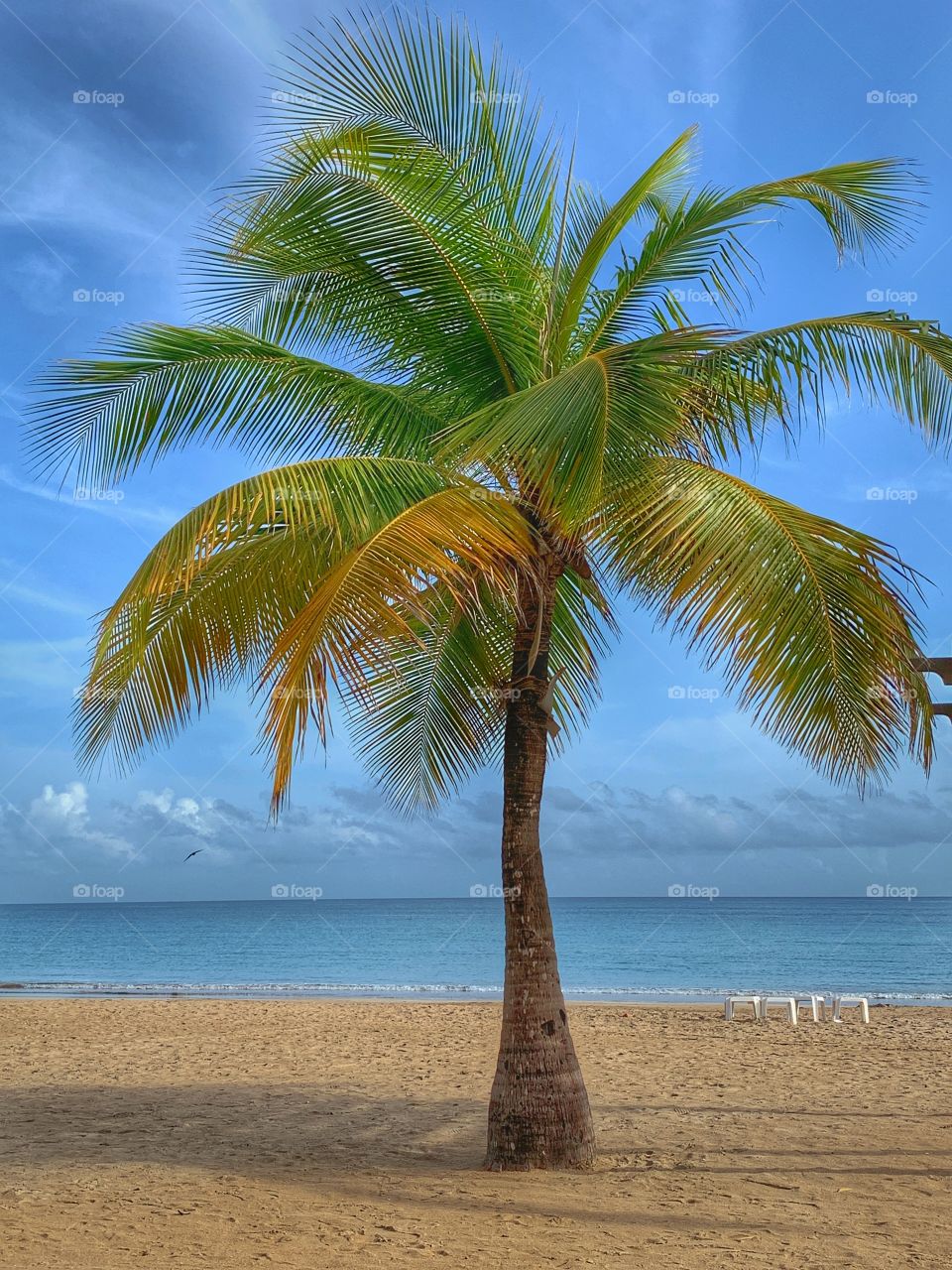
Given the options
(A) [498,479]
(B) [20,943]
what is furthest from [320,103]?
(B) [20,943]

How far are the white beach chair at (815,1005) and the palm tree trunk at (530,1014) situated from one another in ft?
31.8

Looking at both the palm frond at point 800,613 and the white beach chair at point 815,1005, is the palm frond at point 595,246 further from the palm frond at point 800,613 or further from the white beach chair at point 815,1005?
the white beach chair at point 815,1005

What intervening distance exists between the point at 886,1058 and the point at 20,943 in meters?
59.2

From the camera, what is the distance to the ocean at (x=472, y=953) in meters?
33.4

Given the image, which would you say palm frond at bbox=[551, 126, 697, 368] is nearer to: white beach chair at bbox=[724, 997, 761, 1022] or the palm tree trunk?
the palm tree trunk

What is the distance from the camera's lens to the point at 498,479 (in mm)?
6555

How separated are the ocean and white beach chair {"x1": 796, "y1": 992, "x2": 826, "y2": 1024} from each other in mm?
8804

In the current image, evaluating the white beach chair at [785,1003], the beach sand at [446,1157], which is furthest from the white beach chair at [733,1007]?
the beach sand at [446,1157]

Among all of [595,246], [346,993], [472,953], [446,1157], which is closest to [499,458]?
[595,246]

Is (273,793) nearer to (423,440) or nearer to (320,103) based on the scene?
(423,440)

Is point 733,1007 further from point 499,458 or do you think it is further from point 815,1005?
point 499,458

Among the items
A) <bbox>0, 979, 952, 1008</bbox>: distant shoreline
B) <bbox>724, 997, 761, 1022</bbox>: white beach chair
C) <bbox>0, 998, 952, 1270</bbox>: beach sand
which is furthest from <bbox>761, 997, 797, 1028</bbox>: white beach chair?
<bbox>0, 979, 952, 1008</bbox>: distant shoreline

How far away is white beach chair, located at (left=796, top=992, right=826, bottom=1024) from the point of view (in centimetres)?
1550

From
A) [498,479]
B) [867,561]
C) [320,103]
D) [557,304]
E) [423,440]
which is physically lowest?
[867,561]
